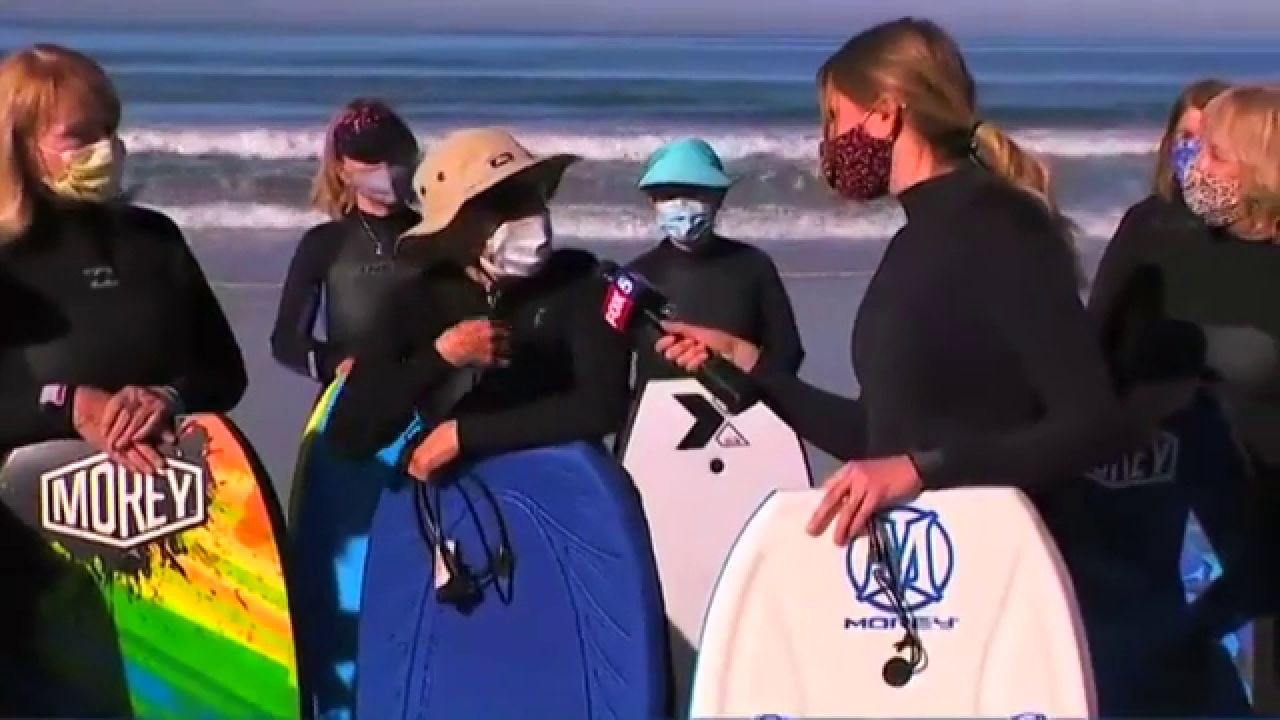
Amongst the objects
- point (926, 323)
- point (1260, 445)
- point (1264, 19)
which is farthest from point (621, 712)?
point (1264, 19)

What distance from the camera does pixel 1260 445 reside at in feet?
14.3

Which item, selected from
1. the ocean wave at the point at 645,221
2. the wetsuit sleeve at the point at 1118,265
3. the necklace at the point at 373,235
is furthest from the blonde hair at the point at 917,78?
the ocean wave at the point at 645,221

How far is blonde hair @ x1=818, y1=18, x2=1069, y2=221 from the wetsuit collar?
0.03 meters

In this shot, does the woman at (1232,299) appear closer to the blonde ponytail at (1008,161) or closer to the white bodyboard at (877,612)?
the blonde ponytail at (1008,161)

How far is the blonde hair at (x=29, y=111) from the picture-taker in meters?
4.07

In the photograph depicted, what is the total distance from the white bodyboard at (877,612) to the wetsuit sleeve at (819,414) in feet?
1.25

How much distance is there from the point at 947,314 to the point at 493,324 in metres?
0.93

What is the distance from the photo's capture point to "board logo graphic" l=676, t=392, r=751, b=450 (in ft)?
15.9

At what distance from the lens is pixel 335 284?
561cm

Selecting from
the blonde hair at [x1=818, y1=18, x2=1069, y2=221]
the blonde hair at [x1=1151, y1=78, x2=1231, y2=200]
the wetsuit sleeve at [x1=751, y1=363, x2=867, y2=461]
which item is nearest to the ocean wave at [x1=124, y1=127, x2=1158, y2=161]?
the blonde hair at [x1=1151, y1=78, x2=1231, y2=200]

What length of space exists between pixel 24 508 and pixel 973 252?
1.68 metres

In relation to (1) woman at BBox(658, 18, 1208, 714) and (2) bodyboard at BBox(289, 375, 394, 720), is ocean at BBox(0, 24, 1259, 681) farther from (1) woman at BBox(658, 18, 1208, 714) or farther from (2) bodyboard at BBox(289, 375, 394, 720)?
(1) woman at BBox(658, 18, 1208, 714)

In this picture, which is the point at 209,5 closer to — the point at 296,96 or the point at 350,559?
the point at 296,96

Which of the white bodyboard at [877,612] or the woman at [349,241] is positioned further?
the woman at [349,241]
